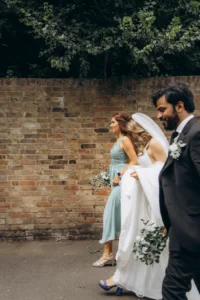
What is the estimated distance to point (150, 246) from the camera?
156 inches

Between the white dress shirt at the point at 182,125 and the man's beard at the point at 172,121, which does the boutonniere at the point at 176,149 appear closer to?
the white dress shirt at the point at 182,125

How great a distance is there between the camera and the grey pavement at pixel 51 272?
4926mm

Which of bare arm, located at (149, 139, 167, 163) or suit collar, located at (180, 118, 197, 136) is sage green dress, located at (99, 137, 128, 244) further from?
suit collar, located at (180, 118, 197, 136)

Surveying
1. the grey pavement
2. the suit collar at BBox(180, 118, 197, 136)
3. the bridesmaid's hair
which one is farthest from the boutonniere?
the bridesmaid's hair

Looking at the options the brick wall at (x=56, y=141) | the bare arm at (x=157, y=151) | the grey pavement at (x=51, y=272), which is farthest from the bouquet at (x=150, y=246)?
the brick wall at (x=56, y=141)

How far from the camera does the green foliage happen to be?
676 centimetres

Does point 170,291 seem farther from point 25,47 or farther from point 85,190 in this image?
point 25,47

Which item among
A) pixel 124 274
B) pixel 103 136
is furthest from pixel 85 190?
pixel 124 274

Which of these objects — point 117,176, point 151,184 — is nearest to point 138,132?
point 117,176

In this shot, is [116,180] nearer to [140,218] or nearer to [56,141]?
[140,218]

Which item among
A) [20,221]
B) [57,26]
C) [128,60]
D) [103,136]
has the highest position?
[57,26]

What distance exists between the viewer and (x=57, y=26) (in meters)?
6.88

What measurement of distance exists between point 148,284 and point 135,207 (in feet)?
2.49

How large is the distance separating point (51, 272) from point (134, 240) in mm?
1417
